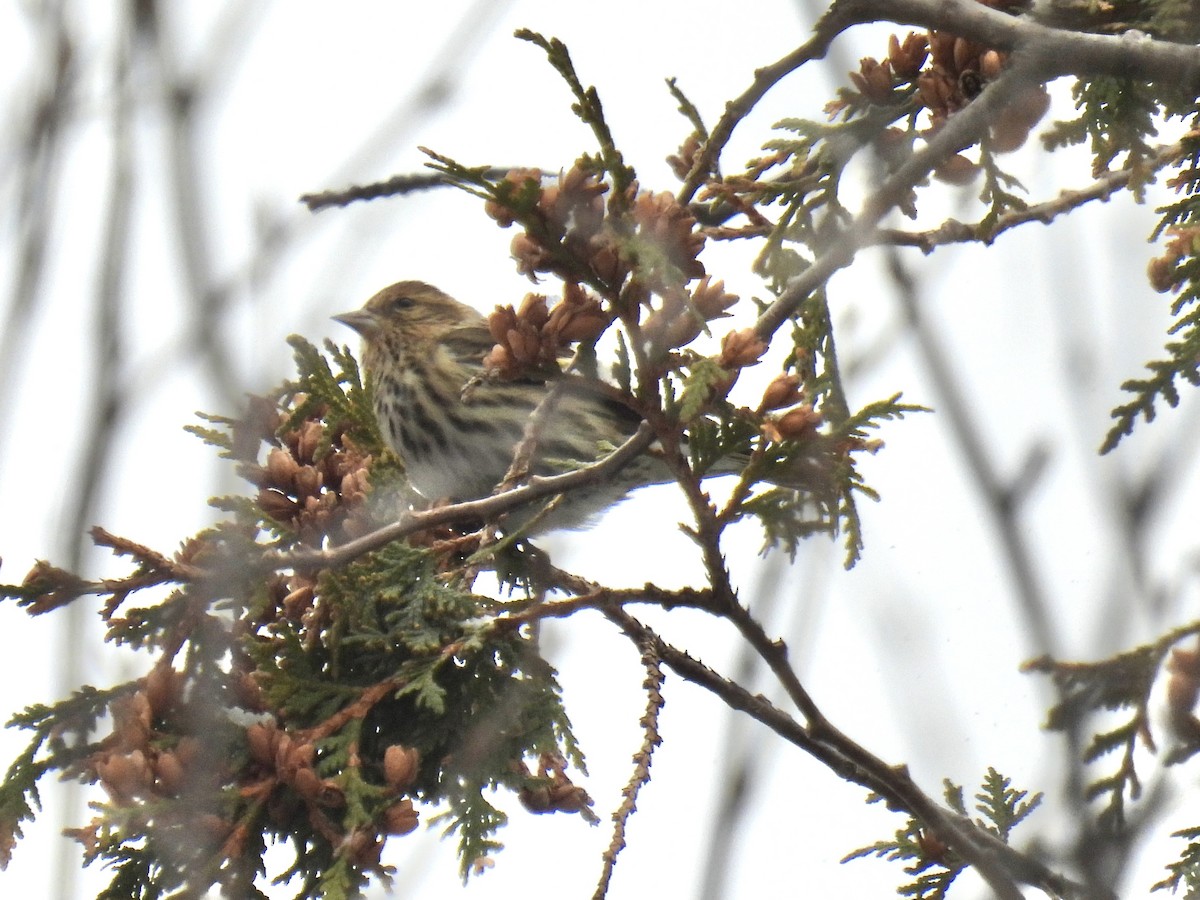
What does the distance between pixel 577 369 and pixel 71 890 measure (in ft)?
3.56

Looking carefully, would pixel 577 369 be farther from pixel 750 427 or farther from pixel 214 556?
pixel 214 556

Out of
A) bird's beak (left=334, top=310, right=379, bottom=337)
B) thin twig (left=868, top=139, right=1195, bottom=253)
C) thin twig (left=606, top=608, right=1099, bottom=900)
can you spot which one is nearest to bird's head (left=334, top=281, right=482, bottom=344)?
bird's beak (left=334, top=310, right=379, bottom=337)

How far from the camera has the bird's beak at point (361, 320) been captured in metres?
5.53

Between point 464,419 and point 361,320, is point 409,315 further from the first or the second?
point 464,419

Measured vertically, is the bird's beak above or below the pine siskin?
above

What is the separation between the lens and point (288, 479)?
3.02 meters

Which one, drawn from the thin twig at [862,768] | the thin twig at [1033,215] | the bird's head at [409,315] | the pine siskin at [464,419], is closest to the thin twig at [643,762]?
the thin twig at [862,768]

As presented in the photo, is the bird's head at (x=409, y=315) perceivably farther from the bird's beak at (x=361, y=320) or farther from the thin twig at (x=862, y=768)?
the thin twig at (x=862, y=768)

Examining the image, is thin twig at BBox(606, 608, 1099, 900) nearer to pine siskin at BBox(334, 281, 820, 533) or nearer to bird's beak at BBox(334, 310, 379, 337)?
pine siskin at BBox(334, 281, 820, 533)

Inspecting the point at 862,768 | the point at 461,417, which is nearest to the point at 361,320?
the point at 461,417

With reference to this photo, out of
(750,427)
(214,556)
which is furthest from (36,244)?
(750,427)

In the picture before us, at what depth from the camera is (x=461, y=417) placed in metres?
4.83

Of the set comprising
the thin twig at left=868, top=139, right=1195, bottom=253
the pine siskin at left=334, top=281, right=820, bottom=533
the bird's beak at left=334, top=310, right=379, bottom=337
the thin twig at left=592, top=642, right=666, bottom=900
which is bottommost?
the thin twig at left=592, top=642, right=666, bottom=900

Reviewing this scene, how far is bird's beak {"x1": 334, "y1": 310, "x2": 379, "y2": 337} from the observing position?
553 cm
